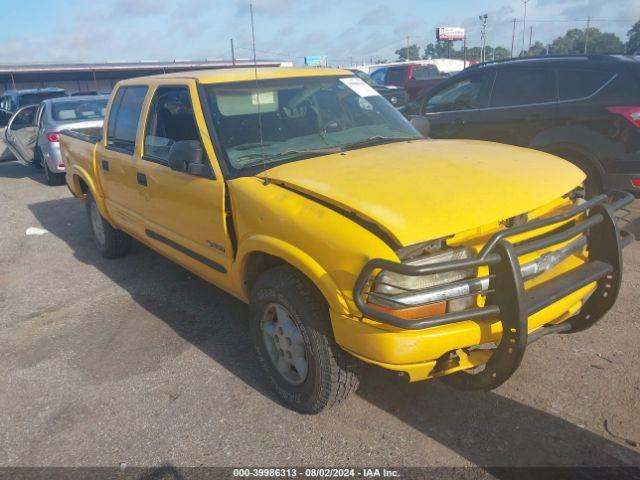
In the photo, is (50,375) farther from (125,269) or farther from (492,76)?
(492,76)

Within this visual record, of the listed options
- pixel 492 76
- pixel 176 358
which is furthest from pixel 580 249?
pixel 492 76

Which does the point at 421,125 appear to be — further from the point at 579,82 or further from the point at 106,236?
the point at 106,236

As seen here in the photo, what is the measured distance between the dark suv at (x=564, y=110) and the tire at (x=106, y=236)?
13.8ft

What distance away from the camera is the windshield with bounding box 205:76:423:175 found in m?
3.54

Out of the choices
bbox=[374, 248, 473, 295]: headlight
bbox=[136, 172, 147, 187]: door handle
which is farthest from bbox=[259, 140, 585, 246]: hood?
bbox=[136, 172, 147, 187]: door handle

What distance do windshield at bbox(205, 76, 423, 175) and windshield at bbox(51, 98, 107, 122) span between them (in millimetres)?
7593

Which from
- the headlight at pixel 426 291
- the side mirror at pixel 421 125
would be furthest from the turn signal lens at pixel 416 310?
the side mirror at pixel 421 125

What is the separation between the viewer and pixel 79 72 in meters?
38.9

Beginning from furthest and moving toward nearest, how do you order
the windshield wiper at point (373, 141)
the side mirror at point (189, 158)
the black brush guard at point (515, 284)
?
the windshield wiper at point (373, 141), the side mirror at point (189, 158), the black brush guard at point (515, 284)

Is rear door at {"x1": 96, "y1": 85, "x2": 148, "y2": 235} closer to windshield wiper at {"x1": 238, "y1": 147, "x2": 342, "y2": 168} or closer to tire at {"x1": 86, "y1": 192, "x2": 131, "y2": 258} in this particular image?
tire at {"x1": 86, "y1": 192, "x2": 131, "y2": 258}

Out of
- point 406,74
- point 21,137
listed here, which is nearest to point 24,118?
point 21,137

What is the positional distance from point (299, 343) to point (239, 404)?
1.99 feet

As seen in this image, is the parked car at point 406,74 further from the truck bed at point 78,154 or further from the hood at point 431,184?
the hood at point 431,184

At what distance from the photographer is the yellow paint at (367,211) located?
8.06 feet
